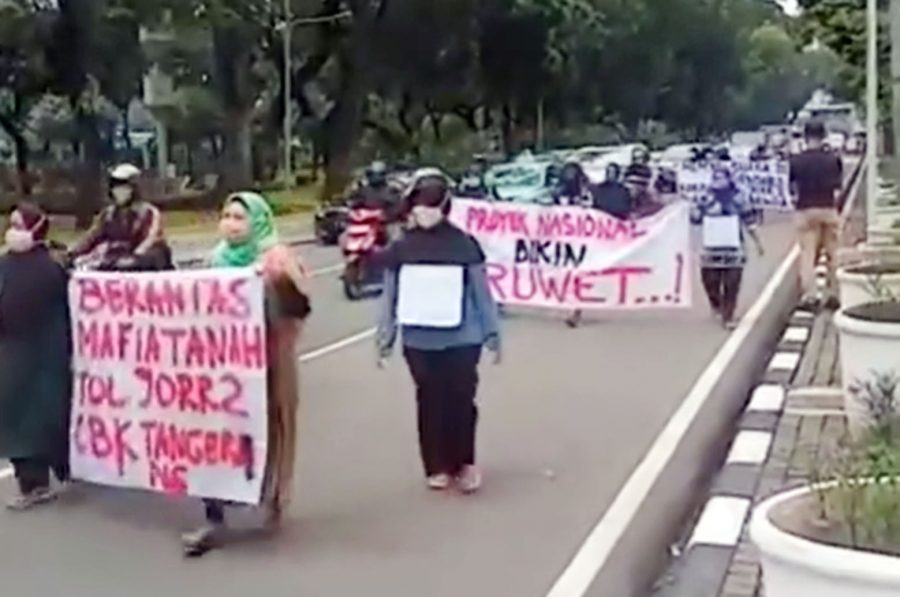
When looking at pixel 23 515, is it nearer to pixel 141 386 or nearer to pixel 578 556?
pixel 141 386

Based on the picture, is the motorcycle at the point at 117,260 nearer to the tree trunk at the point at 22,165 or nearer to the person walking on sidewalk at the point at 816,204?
the person walking on sidewalk at the point at 816,204

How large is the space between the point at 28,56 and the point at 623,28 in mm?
41710

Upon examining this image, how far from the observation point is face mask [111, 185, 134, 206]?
33.4 ft

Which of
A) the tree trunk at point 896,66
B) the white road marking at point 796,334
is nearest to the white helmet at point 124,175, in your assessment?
the tree trunk at point 896,66

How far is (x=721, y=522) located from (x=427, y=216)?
90.9 inches

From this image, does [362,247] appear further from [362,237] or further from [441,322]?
[441,322]

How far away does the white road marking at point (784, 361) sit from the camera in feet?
46.3

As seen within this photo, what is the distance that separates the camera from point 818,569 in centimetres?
453

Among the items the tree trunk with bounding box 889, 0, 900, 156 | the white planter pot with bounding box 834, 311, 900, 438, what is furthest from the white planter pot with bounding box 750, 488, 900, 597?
the tree trunk with bounding box 889, 0, 900, 156

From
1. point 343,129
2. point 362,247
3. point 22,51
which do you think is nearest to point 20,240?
point 362,247

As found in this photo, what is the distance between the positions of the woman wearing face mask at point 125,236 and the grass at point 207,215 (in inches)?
911

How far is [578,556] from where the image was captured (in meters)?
8.16

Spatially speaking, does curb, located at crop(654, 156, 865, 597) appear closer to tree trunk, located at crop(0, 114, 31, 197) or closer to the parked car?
the parked car

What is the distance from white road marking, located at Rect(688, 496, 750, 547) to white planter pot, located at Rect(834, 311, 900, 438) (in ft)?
2.27
